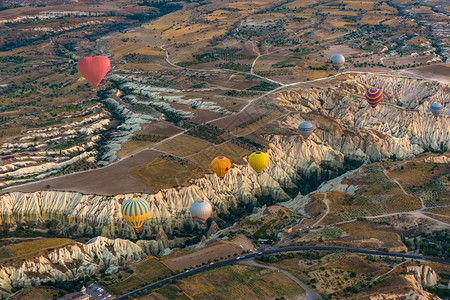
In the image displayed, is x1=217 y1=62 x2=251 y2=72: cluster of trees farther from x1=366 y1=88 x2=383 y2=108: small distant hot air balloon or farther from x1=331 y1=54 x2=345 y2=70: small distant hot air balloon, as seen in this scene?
x1=366 y1=88 x2=383 y2=108: small distant hot air balloon

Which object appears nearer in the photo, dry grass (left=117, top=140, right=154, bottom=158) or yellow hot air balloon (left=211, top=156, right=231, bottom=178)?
yellow hot air balloon (left=211, top=156, right=231, bottom=178)

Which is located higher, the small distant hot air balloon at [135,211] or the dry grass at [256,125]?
the small distant hot air balloon at [135,211]

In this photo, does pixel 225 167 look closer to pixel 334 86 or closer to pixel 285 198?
pixel 285 198

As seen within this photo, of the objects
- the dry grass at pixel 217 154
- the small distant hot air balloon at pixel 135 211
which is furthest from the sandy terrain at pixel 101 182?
the dry grass at pixel 217 154

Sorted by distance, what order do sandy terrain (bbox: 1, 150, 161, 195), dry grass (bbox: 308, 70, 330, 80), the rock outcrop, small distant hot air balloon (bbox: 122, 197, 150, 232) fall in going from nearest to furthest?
1. the rock outcrop
2. small distant hot air balloon (bbox: 122, 197, 150, 232)
3. sandy terrain (bbox: 1, 150, 161, 195)
4. dry grass (bbox: 308, 70, 330, 80)

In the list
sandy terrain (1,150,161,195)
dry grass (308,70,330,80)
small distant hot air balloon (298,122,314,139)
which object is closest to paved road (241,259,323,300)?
sandy terrain (1,150,161,195)

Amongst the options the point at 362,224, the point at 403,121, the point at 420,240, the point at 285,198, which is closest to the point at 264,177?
the point at 285,198

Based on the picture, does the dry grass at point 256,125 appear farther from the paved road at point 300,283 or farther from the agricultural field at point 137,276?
the agricultural field at point 137,276

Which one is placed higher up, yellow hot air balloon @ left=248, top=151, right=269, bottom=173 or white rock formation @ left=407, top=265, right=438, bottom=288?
yellow hot air balloon @ left=248, top=151, right=269, bottom=173
